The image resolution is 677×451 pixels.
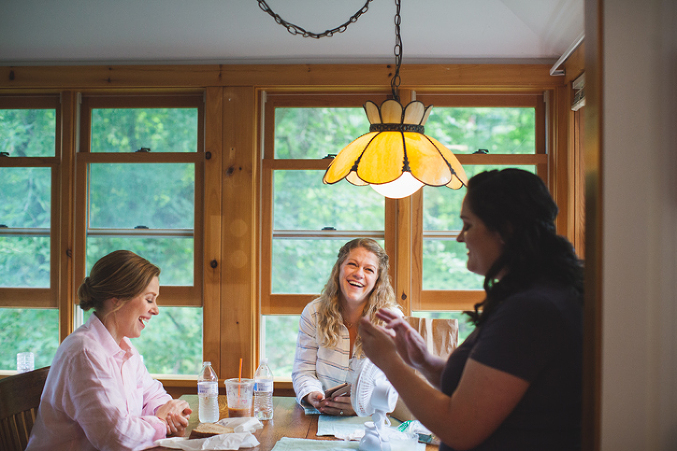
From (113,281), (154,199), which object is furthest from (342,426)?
(154,199)

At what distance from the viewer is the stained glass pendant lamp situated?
1620 millimetres

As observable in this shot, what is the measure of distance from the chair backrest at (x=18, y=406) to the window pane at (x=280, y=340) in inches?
58.5

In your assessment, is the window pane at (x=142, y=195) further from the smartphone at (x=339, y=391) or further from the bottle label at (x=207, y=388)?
the smartphone at (x=339, y=391)

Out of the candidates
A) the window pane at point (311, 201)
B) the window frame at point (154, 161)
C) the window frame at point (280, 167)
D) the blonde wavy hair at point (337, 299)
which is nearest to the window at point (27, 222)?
the window frame at point (154, 161)

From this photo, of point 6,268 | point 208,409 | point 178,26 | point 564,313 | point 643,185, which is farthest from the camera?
point 6,268

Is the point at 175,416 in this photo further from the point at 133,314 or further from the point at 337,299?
the point at 337,299

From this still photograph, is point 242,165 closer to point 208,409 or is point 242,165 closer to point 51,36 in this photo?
point 51,36

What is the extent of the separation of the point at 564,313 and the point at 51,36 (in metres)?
3.40

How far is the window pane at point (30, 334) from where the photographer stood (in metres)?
3.35

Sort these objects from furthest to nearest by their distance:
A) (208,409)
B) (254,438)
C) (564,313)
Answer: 1. (208,409)
2. (254,438)
3. (564,313)

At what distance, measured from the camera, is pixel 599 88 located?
2.75 ft

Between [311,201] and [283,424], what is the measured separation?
1.64 metres

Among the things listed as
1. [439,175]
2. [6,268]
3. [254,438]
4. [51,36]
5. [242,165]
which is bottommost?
[254,438]

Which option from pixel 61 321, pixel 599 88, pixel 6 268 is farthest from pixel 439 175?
pixel 6 268
